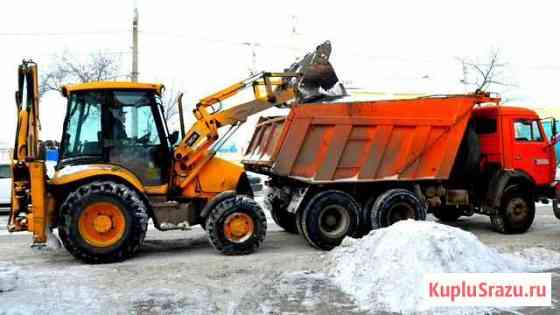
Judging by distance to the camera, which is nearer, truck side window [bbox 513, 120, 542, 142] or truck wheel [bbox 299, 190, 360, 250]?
truck wheel [bbox 299, 190, 360, 250]

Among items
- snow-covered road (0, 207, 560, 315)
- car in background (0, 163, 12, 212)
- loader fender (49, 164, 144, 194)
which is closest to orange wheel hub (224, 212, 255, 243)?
snow-covered road (0, 207, 560, 315)

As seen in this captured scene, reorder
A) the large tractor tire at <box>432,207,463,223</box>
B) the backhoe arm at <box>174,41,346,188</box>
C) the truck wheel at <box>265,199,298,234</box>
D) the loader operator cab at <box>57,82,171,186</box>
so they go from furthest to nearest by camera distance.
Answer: the large tractor tire at <box>432,207,463,223</box>
the truck wheel at <box>265,199,298,234</box>
the backhoe arm at <box>174,41,346,188</box>
the loader operator cab at <box>57,82,171,186</box>

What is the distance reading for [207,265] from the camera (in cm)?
866

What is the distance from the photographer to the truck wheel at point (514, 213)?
11.5m

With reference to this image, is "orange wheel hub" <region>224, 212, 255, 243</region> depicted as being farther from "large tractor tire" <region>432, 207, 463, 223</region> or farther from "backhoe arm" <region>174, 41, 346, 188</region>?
"large tractor tire" <region>432, 207, 463, 223</region>

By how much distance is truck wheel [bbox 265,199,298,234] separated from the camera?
11742 millimetres

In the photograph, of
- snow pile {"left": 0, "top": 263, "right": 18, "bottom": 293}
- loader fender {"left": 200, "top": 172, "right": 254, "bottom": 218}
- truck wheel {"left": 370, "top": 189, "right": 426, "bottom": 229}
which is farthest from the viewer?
truck wheel {"left": 370, "top": 189, "right": 426, "bottom": 229}

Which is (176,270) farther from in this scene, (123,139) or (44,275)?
(123,139)

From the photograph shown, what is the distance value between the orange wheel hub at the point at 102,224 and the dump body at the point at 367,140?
265 centimetres

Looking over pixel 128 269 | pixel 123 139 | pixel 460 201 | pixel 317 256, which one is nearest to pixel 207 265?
pixel 128 269

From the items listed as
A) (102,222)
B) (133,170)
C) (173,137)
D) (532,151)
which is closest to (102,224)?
(102,222)

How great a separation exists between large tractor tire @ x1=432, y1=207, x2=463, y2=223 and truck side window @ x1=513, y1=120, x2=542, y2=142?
1.96 m

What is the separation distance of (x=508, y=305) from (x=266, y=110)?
17.5 feet

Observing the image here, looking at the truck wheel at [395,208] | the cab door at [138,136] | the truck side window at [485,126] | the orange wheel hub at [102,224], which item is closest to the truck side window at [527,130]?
the truck side window at [485,126]
